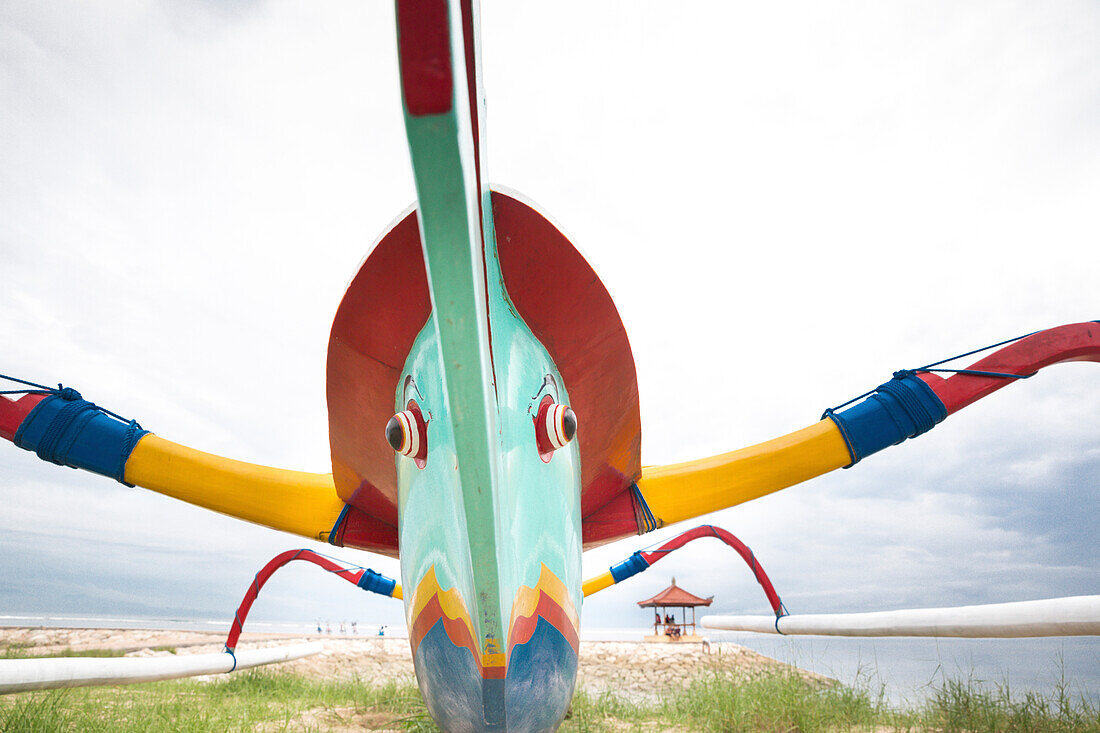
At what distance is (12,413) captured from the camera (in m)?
3.31

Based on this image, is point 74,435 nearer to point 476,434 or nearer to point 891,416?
point 476,434

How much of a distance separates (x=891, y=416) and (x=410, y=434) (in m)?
3.00

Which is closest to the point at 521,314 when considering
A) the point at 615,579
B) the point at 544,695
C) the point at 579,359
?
the point at 579,359

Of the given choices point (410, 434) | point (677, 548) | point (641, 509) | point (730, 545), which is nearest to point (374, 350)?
point (410, 434)

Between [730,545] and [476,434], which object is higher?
[476,434]

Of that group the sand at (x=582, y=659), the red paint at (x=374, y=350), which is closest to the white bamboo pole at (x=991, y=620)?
the red paint at (x=374, y=350)

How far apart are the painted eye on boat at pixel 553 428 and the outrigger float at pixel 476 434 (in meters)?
0.01

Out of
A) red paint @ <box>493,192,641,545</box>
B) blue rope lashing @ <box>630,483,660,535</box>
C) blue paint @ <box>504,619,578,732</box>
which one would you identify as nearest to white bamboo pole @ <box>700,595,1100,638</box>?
blue rope lashing @ <box>630,483,660,535</box>

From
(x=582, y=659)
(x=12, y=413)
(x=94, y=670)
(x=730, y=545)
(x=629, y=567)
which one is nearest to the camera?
(x=94, y=670)

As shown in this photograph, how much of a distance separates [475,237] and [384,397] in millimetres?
1762

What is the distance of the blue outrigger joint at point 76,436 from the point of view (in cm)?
333

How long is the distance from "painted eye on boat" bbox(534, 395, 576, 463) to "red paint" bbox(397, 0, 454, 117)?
139cm

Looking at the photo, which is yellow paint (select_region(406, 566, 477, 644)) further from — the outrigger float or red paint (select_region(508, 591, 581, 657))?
red paint (select_region(508, 591, 581, 657))

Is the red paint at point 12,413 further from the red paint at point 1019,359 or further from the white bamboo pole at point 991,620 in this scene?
the red paint at point 1019,359
